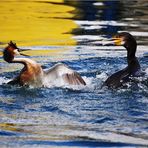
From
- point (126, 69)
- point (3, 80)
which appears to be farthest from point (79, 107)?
point (3, 80)

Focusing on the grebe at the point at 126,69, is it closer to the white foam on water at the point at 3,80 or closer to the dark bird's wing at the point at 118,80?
the dark bird's wing at the point at 118,80

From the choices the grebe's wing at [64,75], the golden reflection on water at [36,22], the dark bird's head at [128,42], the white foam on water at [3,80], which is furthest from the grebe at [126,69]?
the golden reflection on water at [36,22]

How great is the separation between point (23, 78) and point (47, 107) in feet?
6.04

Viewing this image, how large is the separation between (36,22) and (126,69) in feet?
34.1

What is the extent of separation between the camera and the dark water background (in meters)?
8.22

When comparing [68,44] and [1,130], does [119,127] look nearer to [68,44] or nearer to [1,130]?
[1,130]

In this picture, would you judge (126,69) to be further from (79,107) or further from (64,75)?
(79,107)

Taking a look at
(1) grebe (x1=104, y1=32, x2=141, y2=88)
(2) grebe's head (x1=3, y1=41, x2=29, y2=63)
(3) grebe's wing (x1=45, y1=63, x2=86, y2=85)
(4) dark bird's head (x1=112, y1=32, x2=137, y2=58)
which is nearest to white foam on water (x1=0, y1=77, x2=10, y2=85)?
(2) grebe's head (x1=3, y1=41, x2=29, y2=63)

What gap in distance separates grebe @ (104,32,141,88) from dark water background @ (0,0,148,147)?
0.18 metres

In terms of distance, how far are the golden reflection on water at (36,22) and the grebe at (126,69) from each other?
522 cm

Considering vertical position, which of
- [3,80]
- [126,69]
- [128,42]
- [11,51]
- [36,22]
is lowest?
[36,22]

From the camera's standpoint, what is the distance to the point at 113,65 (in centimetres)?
1391

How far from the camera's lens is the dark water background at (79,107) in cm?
822

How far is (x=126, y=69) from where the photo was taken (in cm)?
1148
